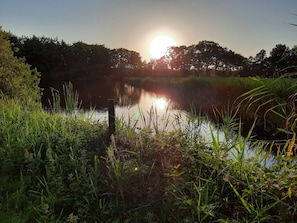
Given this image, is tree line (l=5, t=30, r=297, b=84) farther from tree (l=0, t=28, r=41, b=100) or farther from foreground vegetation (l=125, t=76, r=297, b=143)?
tree (l=0, t=28, r=41, b=100)

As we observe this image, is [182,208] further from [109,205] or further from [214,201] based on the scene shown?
[109,205]

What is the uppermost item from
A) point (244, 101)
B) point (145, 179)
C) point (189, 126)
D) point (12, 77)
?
point (12, 77)

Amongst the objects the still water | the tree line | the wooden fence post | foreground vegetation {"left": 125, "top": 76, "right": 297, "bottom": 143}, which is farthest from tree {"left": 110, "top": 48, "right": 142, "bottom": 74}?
the wooden fence post

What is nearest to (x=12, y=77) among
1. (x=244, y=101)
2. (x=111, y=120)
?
(x=111, y=120)

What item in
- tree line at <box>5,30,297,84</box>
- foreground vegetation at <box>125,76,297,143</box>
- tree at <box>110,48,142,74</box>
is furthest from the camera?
tree at <box>110,48,142,74</box>

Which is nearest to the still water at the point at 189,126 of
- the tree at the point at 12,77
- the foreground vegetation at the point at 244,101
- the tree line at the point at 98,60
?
the foreground vegetation at the point at 244,101

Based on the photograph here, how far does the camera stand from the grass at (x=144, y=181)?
2521mm

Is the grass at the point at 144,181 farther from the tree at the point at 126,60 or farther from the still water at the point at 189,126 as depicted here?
the tree at the point at 126,60

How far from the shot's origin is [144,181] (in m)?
3.12

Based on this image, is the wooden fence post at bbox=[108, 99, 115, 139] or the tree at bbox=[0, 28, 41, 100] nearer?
the wooden fence post at bbox=[108, 99, 115, 139]

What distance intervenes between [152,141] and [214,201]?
1.49 m

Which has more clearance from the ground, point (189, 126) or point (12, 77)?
point (12, 77)

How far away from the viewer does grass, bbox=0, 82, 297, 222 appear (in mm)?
2521

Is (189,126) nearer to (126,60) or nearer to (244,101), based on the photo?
(244,101)
